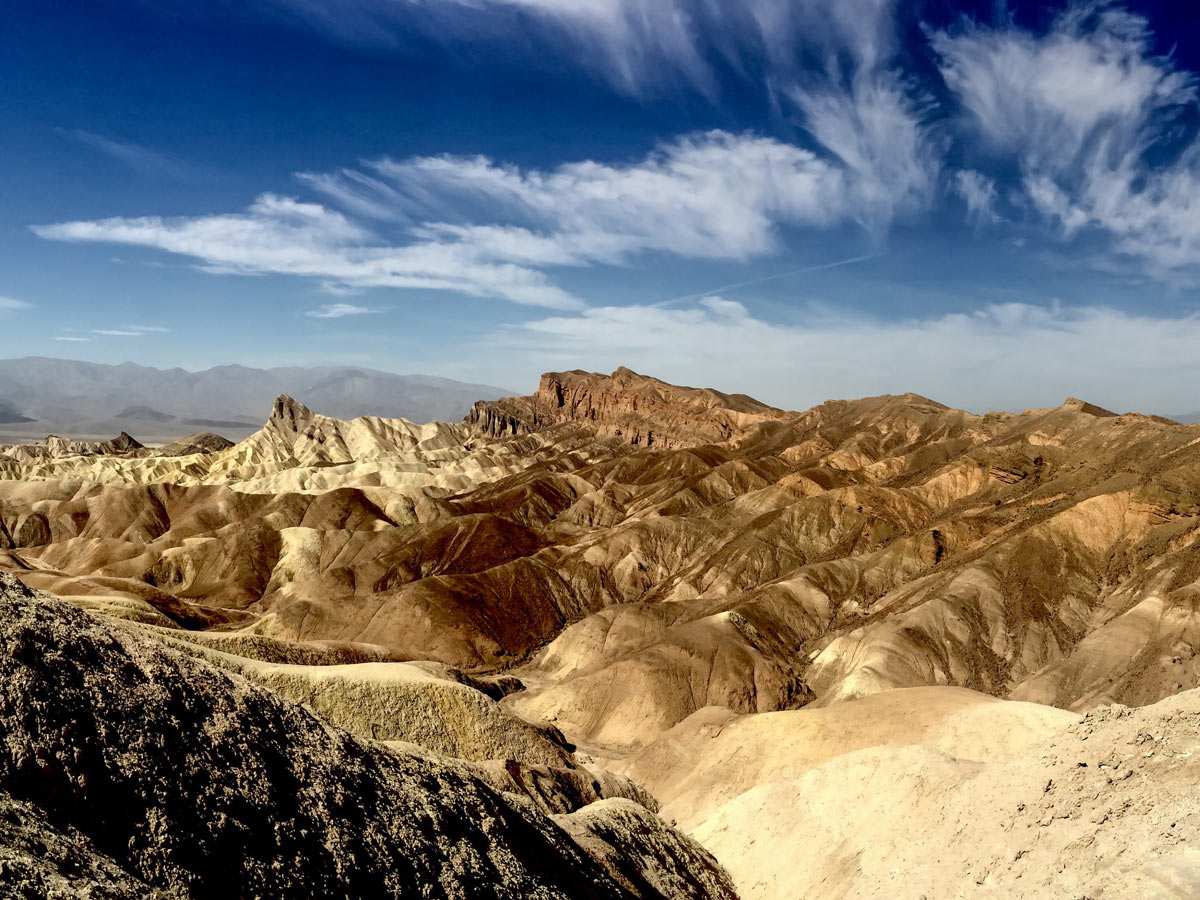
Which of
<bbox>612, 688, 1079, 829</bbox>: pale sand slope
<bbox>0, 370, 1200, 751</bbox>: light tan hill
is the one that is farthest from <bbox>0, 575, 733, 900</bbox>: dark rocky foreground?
<bbox>0, 370, 1200, 751</bbox>: light tan hill

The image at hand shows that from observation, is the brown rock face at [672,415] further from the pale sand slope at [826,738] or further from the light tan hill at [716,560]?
the pale sand slope at [826,738]

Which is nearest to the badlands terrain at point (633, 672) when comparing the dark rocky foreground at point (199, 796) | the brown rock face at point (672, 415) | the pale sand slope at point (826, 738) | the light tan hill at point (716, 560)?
the dark rocky foreground at point (199, 796)

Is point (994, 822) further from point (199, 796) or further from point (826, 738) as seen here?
point (199, 796)

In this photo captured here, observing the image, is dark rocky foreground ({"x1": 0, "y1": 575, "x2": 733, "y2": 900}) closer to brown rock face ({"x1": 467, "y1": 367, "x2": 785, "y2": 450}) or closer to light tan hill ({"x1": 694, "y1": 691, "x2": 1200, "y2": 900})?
light tan hill ({"x1": 694, "y1": 691, "x2": 1200, "y2": 900})

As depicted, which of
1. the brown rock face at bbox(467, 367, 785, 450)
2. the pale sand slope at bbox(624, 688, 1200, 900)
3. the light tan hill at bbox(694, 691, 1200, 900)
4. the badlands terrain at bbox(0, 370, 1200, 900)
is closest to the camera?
the badlands terrain at bbox(0, 370, 1200, 900)

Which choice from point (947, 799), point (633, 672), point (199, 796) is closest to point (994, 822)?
point (947, 799)

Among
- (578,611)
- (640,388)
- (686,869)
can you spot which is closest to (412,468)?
(640,388)
